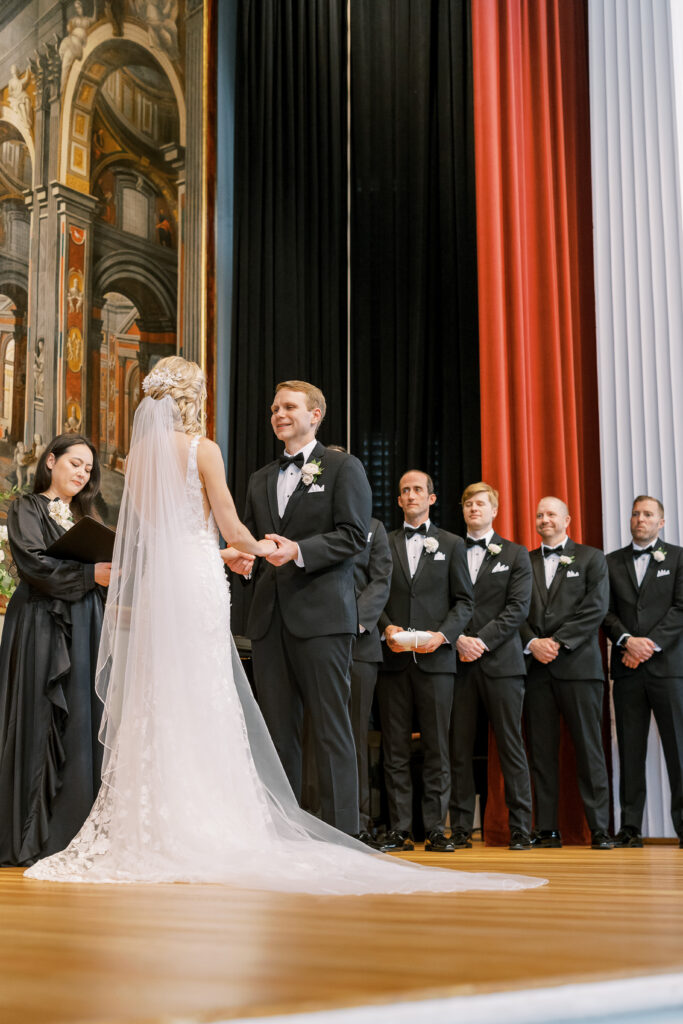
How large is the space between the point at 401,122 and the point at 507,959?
746 cm

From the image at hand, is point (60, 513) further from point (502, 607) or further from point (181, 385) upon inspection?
point (502, 607)

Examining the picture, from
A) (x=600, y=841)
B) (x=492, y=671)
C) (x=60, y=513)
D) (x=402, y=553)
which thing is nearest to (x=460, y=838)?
(x=600, y=841)

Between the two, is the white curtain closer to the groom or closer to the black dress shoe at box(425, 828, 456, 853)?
the black dress shoe at box(425, 828, 456, 853)

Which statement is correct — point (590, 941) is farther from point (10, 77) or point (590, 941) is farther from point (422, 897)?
point (10, 77)

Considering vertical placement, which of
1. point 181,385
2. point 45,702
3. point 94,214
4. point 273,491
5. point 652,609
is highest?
point 94,214

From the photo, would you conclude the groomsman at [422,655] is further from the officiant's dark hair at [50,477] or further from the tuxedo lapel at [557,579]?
the officiant's dark hair at [50,477]

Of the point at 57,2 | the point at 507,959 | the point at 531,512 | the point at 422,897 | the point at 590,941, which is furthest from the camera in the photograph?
the point at 57,2

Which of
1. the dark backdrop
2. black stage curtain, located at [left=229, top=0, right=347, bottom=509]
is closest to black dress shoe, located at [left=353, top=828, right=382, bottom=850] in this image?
the dark backdrop

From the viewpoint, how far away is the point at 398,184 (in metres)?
8.35

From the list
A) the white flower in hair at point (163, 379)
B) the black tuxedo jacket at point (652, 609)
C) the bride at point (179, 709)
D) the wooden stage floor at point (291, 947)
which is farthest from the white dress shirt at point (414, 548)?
the wooden stage floor at point (291, 947)

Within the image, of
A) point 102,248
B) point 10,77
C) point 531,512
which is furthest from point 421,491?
point 10,77

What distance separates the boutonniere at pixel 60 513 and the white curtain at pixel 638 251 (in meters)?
3.58

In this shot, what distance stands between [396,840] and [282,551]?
196 cm

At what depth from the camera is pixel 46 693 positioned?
14.3 feet
